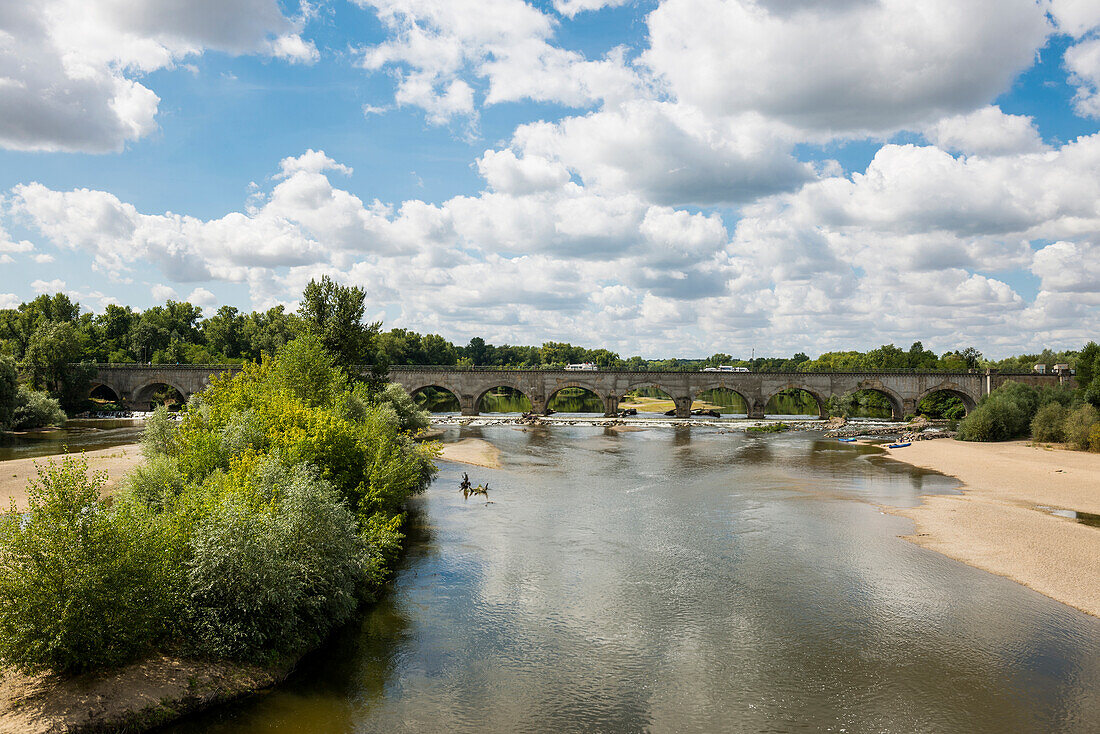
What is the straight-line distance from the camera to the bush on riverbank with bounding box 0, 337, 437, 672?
15.3m

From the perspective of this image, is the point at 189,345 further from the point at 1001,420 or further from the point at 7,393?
the point at 1001,420

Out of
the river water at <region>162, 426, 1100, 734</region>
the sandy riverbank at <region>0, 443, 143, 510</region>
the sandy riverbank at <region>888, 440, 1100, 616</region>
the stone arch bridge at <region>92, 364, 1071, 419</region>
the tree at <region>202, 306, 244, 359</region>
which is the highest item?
the tree at <region>202, 306, 244, 359</region>

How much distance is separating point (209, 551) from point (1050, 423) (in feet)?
276

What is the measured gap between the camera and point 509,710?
17359mm

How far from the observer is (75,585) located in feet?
50.1

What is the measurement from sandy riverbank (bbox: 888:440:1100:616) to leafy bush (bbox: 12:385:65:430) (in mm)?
92438

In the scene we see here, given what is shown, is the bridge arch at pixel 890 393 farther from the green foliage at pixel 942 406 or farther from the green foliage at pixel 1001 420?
the green foliage at pixel 1001 420

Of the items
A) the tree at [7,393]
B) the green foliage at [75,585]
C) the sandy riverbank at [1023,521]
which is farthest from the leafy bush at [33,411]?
the sandy riverbank at [1023,521]

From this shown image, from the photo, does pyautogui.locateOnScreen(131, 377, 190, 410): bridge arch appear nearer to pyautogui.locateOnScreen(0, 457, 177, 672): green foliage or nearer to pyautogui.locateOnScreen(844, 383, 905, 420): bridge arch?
pyautogui.locateOnScreen(0, 457, 177, 672): green foliage

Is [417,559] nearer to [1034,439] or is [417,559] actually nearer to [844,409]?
[1034,439]

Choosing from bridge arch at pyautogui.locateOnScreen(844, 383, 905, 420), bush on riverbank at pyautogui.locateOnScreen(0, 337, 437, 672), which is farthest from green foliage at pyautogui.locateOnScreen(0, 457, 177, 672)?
bridge arch at pyautogui.locateOnScreen(844, 383, 905, 420)

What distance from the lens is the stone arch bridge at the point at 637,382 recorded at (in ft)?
337

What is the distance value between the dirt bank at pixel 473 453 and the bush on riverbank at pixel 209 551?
28.7m

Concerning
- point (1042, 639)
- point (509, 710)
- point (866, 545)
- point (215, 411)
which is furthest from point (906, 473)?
point (215, 411)
